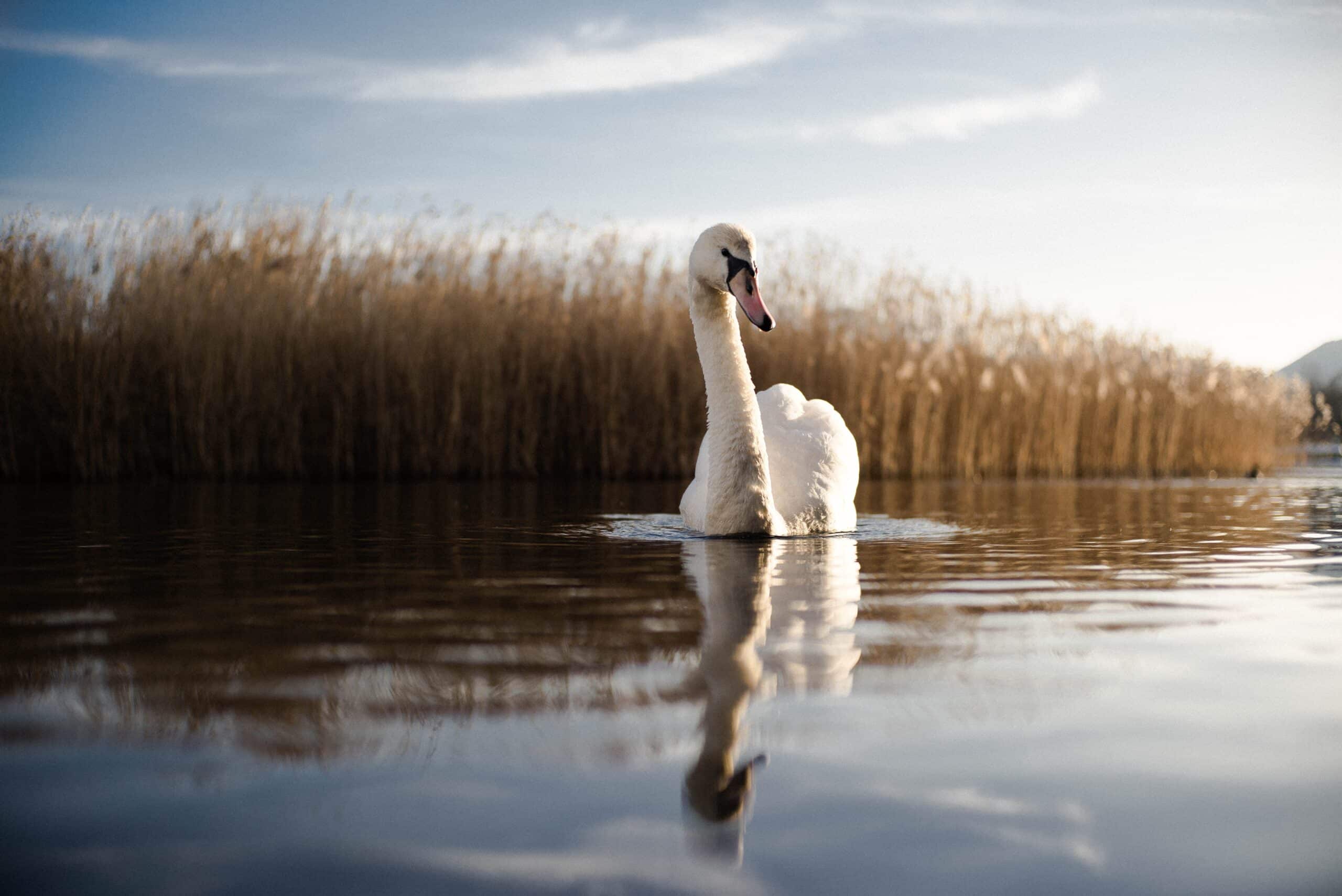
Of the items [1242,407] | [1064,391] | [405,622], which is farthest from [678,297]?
[405,622]

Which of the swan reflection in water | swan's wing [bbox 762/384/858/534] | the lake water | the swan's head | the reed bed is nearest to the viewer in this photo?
the lake water

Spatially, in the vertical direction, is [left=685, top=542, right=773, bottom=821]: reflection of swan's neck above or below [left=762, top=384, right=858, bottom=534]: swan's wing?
below

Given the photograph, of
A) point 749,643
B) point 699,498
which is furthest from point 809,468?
point 749,643

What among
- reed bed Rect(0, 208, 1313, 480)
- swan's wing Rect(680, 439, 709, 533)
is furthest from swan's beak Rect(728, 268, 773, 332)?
reed bed Rect(0, 208, 1313, 480)

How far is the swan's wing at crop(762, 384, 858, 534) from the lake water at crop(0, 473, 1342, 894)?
1071 millimetres

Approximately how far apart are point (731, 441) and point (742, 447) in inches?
2.1

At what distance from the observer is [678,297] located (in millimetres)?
13414

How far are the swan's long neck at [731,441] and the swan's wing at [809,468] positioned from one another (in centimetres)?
23

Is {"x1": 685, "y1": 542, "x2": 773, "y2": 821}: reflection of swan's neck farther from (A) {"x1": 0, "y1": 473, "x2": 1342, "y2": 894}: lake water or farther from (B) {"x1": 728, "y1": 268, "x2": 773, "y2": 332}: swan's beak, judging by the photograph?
(B) {"x1": 728, "y1": 268, "x2": 773, "y2": 332}: swan's beak

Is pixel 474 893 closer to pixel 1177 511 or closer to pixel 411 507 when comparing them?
pixel 411 507

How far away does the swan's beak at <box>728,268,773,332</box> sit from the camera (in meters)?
4.91

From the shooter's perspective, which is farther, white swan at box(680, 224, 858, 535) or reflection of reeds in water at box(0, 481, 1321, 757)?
white swan at box(680, 224, 858, 535)

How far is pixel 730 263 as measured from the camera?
524cm

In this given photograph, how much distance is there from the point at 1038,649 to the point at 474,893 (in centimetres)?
187
